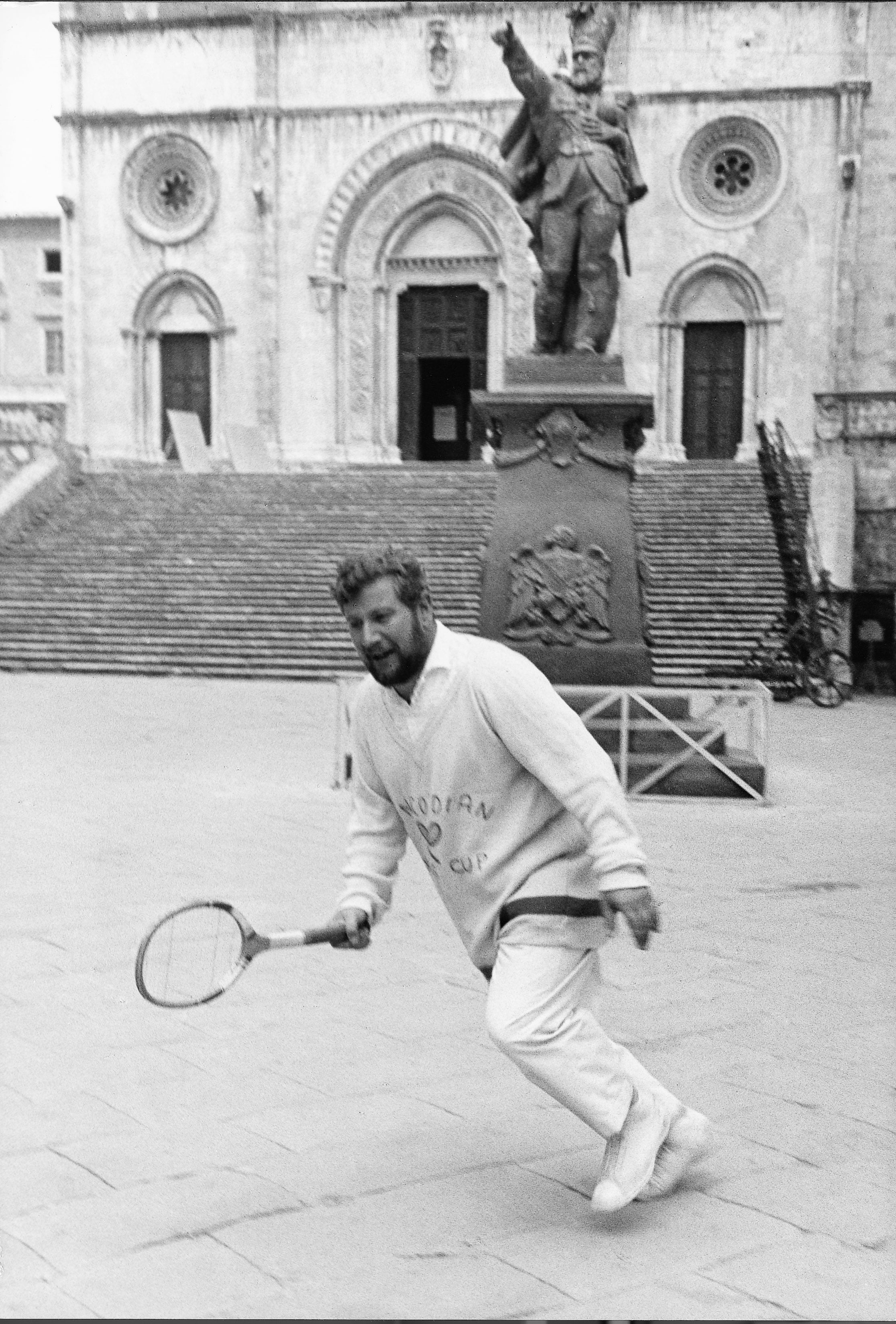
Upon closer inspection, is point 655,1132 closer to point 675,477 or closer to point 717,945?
point 717,945

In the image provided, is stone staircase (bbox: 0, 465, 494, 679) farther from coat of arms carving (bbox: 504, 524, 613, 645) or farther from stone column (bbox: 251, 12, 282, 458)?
stone column (bbox: 251, 12, 282, 458)

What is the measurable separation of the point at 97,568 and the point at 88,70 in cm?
1573

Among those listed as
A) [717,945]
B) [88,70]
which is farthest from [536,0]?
[717,945]

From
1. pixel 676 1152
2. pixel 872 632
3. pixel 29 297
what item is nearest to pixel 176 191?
pixel 872 632

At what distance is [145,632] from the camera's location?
1744cm

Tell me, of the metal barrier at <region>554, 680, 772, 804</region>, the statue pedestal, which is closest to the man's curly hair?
the metal barrier at <region>554, 680, 772, 804</region>

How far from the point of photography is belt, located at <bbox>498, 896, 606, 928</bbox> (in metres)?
3.47

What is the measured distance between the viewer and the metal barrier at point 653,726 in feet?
30.1

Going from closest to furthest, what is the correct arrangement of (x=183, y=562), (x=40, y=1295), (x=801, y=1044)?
1. (x=40, y=1295)
2. (x=801, y=1044)
3. (x=183, y=562)

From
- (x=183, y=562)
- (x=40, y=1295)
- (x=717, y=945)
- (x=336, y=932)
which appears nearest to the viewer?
(x=40, y=1295)

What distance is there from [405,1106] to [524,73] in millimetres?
7264

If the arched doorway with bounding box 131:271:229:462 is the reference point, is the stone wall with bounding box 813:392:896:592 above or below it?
below

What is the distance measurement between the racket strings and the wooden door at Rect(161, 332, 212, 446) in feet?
92.9

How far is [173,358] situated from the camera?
31.7 metres
